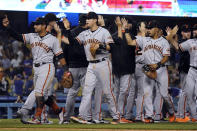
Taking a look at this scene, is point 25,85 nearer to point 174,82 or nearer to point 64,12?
point 64,12

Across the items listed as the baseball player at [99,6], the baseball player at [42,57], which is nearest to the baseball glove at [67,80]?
the baseball player at [42,57]

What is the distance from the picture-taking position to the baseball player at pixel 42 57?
877cm

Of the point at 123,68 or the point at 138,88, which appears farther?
the point at 138,88

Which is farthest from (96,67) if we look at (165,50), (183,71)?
(183,71)

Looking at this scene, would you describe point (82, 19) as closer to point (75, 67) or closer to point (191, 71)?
point (75, 67)

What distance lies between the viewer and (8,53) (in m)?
19.3

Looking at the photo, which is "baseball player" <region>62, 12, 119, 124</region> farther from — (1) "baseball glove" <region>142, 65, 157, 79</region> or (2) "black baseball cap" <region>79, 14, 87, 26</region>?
(1) "baseball glove" <region>142, 65, 157, 79</region>

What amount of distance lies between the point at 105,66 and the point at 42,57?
1117 mm

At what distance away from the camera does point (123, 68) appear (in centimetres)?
995

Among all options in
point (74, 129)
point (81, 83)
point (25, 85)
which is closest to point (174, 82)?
point (25, 85)

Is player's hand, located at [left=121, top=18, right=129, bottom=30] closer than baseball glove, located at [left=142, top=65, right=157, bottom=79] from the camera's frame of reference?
No

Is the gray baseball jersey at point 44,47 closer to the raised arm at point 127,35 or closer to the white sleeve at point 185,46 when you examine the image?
the raised arm at point 127,35

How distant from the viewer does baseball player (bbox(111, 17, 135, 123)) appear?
995 centimetres

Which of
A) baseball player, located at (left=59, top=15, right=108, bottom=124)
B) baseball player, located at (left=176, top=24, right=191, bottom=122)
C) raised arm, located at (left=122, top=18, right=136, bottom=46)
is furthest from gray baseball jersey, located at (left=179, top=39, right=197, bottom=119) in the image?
baseball player, located at (left=59, top=15, right=108, bottom=124)
